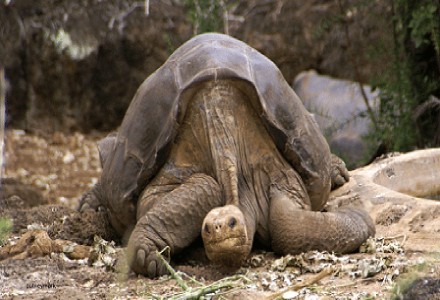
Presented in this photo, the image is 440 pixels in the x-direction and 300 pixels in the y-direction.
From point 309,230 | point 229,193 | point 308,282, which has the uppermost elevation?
point 229,193

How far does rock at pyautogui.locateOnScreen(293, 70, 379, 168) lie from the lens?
7.90m

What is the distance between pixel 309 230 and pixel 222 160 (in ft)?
1.60

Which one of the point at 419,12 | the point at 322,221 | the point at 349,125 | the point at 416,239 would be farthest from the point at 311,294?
the point at 349,125

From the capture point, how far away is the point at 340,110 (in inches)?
354

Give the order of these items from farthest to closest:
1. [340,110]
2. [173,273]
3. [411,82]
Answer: [340,110]
[411,82]
[173,273]

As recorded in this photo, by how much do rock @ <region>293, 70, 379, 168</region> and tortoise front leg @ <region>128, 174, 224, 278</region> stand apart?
3.06 metres

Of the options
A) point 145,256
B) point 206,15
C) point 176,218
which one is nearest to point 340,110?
point 206,15

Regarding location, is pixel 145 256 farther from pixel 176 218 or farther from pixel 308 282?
pixel 308 282

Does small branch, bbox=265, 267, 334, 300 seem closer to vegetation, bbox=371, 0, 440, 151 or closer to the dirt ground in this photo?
the dirt ground

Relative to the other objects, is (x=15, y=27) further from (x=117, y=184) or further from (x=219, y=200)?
(x=219, y=200)

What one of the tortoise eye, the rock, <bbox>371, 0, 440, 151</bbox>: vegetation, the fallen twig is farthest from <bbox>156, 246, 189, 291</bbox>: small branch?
<bbox>371, 0, 440, 151</bbox>: vegetation

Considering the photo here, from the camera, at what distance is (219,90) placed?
175 inches

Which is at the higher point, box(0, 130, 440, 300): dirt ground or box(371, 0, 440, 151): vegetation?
box(371, 0, 440, 151): vegetation

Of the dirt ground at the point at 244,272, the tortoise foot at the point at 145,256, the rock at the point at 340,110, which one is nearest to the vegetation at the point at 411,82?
the rock at the point at 340,110
